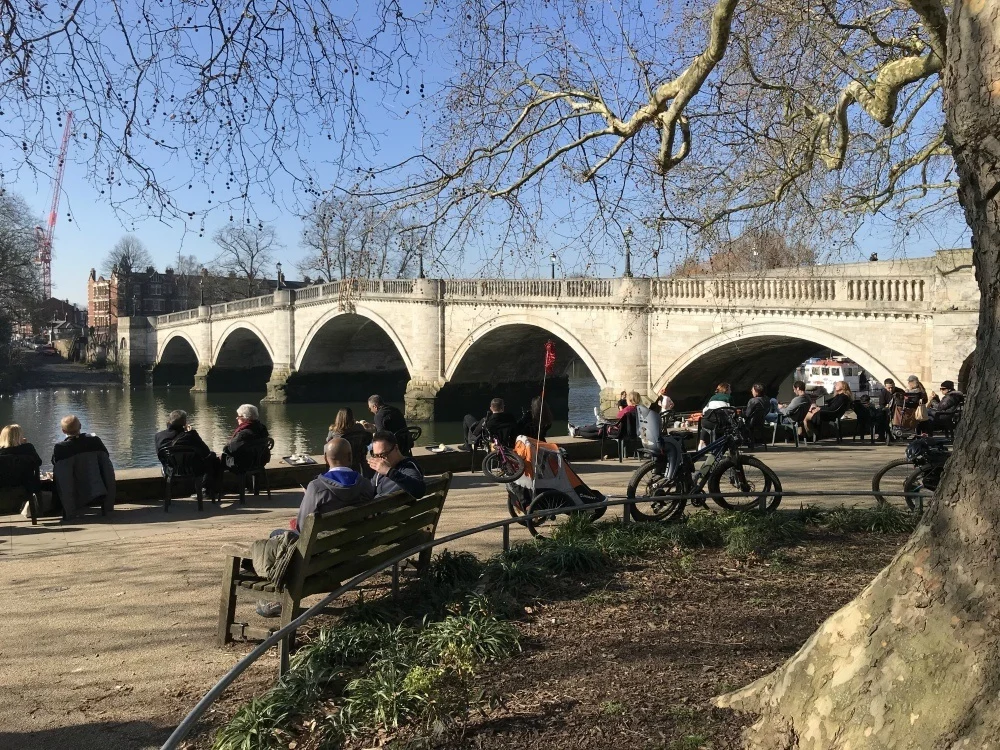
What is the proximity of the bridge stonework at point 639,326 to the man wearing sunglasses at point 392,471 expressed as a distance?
10.3ft

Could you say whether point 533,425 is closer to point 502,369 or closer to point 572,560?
point 572,560

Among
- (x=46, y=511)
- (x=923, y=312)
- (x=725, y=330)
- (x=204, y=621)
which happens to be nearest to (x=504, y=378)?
(x=725, y=330)

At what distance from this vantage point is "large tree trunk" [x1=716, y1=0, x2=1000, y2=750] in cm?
267

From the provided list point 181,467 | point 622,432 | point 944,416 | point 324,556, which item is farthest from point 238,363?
point 324,556

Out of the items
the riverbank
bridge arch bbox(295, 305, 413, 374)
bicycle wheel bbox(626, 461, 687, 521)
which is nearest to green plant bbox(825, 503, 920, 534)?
bicycle wheel bbox(626, 461, 687, 521)

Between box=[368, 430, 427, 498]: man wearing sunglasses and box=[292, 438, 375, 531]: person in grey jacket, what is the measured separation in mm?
387

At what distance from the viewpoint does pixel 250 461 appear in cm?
872

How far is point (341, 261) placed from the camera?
723 cm

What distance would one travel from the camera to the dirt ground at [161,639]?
3.47m

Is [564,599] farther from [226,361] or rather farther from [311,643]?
[226,361]

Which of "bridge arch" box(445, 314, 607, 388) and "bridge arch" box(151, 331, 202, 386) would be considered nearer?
"bridge arch" box(445, 314, 607, 388)

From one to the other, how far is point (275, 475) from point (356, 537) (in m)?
5.23

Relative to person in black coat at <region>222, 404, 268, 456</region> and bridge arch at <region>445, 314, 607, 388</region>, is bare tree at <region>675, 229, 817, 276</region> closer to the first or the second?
person in black coat at <region>222, 404, 268, 456</region>

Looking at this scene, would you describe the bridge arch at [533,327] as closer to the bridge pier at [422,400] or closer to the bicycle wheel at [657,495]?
Result: the bridge pier at [422,400]
